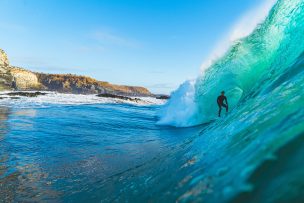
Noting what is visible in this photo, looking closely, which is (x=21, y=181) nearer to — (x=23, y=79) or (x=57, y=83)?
(x=23, y=79)

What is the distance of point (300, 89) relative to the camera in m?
3.44

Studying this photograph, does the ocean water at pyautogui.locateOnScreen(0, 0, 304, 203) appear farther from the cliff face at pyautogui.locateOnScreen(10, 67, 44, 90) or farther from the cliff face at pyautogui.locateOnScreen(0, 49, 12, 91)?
the cliff face at pyautogui.locateOnScreen(10, 67, 44, 90)

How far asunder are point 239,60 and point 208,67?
167 cm

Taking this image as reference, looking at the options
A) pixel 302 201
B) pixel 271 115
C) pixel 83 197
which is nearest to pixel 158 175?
pixel 83 197

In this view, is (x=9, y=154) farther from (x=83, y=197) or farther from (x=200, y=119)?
(x=200, y=119)

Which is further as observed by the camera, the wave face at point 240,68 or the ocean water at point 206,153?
the wave face at point 240,68

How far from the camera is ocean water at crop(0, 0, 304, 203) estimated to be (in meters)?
2.13

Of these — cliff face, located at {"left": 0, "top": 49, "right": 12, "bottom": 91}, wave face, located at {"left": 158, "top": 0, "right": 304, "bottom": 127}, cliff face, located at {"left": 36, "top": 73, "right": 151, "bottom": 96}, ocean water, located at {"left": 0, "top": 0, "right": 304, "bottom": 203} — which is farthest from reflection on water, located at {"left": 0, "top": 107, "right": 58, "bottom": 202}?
cliff face, located at {"left": 36, "top": 73, "right": 151, "bottom": 96}

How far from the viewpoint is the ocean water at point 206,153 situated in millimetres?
2131

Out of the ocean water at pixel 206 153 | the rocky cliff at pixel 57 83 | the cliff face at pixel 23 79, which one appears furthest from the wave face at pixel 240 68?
the cliff face at pixel 23 79

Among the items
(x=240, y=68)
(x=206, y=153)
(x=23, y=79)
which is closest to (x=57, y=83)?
(x=23, y=79)

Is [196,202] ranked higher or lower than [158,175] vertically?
higher

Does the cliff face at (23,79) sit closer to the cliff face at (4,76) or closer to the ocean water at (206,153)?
the cliff face at (4,76)

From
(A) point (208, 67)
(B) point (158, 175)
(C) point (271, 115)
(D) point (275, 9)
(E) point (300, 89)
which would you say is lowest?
(B) point (158, 175)
